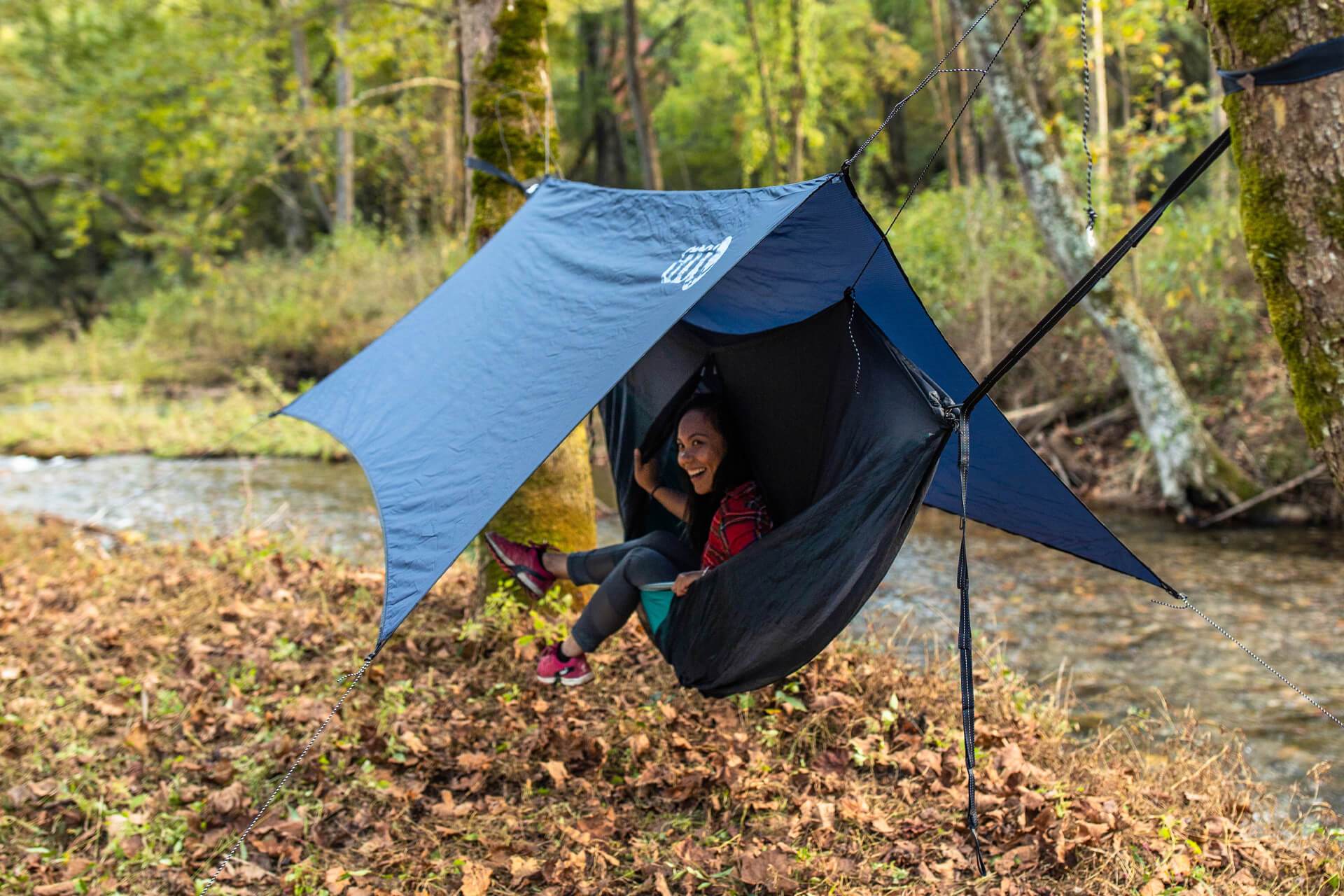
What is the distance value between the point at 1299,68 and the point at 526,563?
257 centimetres

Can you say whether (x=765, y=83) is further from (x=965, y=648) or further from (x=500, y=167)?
(x=965, y=648)

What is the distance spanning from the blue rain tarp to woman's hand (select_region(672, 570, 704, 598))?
601mm

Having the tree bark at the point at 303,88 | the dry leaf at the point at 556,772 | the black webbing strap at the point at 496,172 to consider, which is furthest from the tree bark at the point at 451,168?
the dry leaf at the point at 556,772

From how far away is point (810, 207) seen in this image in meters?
2.74

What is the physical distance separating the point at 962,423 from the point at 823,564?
1.63ft

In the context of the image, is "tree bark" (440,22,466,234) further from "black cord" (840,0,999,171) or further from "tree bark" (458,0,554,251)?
"black cord" (840,0,999,171)

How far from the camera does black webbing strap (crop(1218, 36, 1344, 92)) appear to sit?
207cm

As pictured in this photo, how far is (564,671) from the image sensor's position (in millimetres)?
3086

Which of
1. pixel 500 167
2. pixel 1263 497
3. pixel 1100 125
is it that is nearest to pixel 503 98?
pixel 500 167

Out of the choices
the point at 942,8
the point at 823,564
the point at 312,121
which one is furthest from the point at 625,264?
the point at 942,8

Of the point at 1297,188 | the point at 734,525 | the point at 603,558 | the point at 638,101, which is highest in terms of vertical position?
the point at 638,101

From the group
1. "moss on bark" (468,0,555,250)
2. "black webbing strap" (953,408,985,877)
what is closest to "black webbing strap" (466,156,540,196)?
"moss on bark" (468,0,555,250)

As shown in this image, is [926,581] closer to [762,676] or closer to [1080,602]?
[1080,602]

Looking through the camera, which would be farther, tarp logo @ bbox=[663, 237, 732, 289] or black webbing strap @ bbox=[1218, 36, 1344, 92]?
tarp logo @ bbox=[663, 237, 732, 289]
